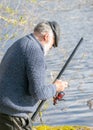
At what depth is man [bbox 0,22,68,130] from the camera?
3660mm

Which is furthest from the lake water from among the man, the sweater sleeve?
the sweater sleeve

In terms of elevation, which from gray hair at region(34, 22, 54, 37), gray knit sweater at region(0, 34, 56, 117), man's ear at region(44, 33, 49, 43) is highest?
gray hair at region(34, 22, 54, 37)

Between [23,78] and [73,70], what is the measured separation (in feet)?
22.8

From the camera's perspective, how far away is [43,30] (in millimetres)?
3662

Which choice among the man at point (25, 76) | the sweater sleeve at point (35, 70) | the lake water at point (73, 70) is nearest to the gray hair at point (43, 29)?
the man at point (25, 76)

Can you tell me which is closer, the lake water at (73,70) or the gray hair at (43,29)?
the gray hair at (43,29)

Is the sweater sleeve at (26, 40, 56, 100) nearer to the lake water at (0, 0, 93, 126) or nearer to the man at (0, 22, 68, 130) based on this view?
the man at (0, 22, 68, 130)

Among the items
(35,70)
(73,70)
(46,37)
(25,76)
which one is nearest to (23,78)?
(25,76)

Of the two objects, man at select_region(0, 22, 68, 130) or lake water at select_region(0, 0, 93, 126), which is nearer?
man at select_region(0, 22, 68, 130)

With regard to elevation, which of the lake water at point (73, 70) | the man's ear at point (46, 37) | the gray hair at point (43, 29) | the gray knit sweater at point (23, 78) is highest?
the gray hair at point (43, 29)

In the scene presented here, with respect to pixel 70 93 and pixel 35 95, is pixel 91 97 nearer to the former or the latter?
pixel 70 93

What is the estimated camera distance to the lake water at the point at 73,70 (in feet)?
25.6

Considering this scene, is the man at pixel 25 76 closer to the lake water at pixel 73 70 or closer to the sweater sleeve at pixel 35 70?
the sweater sleeve at pixel 35 70

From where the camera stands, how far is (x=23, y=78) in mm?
3742
